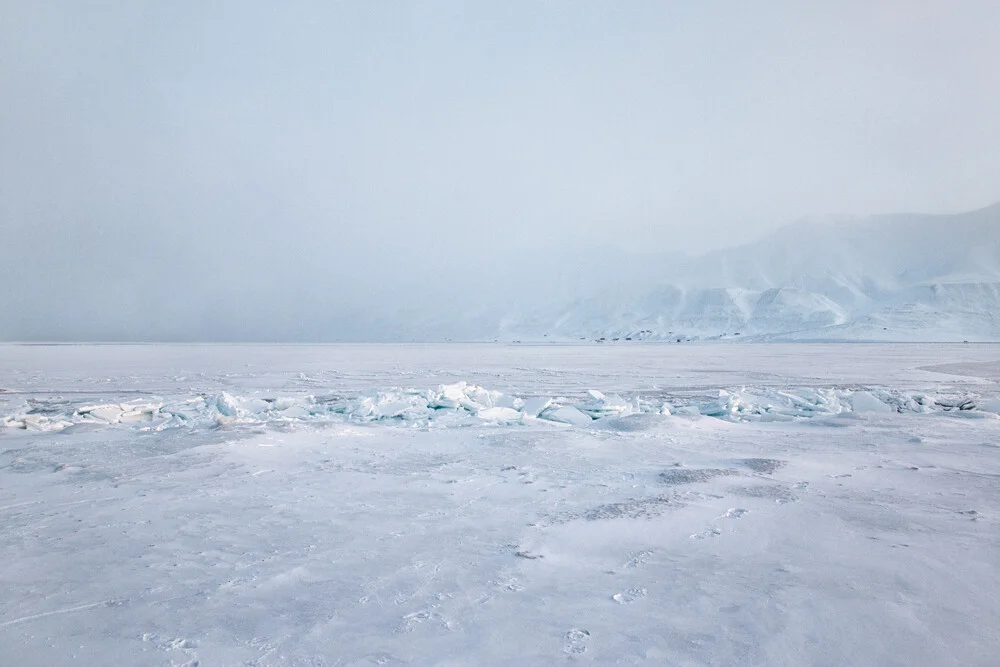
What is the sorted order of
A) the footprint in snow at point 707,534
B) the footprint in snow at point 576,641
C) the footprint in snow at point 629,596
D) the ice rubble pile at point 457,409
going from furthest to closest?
1. the ice rubble pile at point 457,409
2. the footprint in snow at point 707,534
3. the footprint in snow at point 629,596
4. the footprint in snow at point 576,641

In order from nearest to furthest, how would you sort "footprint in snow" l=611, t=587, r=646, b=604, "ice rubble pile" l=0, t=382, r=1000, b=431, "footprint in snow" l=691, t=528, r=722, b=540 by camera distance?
"footprint in snow" l=611, t=587, r=646, b=604 → "footprint in snow" l=691, t=528, r=722, b=540 → "ice rubble pile" l=0, t=382, r=1000, b=431

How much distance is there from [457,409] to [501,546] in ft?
20.1

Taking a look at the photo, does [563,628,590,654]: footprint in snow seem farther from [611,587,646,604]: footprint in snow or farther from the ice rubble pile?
the ice rubble pile

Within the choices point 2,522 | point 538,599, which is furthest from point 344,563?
point 2,522

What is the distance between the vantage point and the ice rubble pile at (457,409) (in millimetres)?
8461

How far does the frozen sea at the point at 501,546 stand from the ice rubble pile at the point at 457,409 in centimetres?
114

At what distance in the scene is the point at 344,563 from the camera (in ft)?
10.1

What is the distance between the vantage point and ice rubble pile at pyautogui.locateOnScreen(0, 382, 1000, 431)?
27.8 ft

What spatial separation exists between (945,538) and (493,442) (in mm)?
4282

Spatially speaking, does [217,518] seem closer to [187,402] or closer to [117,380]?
[187,402]

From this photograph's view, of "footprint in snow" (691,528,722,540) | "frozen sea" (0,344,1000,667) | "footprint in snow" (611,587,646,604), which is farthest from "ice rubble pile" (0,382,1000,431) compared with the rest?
"footprint in snow" (611,587,646,604)

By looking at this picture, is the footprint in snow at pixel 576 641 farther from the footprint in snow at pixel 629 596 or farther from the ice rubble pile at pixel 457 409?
the ice rubble pile at pixel 457 409

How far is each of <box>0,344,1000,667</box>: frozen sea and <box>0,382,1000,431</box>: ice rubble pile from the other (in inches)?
44.7

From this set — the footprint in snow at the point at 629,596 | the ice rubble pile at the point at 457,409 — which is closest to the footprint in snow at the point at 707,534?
the footprint in snow at the point at 629,596
